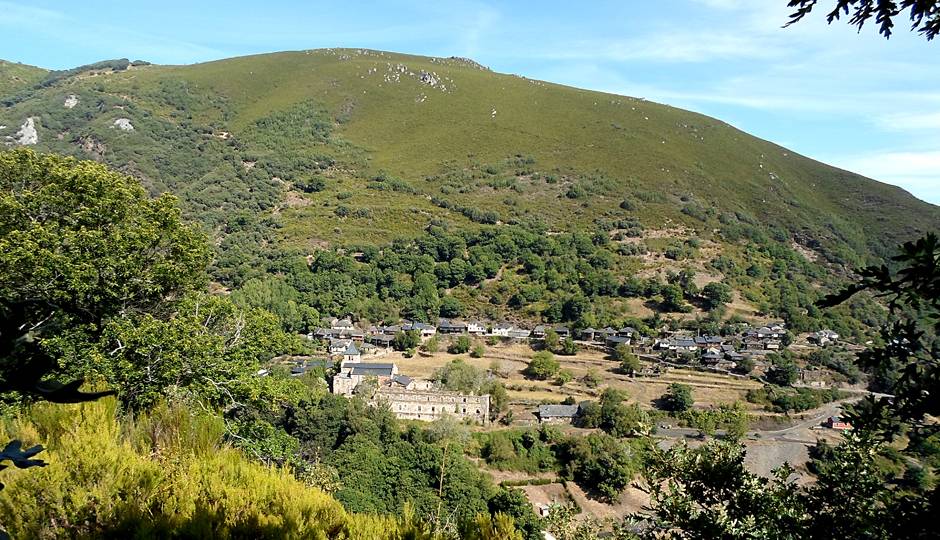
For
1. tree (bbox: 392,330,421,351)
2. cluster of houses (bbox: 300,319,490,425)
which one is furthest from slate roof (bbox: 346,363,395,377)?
tree (bbox: 392,330,421,351)

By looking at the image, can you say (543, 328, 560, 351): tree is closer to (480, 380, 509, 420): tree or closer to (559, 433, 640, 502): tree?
(480, 380, 509, 420): tree

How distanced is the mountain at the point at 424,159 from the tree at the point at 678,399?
27.7m

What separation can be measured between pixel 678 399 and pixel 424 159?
69105 mm

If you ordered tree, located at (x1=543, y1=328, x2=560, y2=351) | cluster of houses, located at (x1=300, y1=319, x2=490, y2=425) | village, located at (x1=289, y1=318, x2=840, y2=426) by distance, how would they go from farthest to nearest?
tree, located at (x1=543, y1=328, x2=560, y2=351)
village, located at (x1=289, y1=318, x2=840, y2=426)
cluster of houses, located at (x1=300, y1=319, x2=490, y2=425)

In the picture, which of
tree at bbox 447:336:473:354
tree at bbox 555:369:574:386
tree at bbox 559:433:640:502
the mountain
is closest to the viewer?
tree at bbox 559:433:640:502

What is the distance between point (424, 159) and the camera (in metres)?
93.4

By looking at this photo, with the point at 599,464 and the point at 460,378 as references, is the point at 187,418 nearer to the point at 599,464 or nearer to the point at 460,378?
the point at 599,464

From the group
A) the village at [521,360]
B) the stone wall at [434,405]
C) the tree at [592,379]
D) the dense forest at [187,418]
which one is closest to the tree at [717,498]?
the dense forest at [187,418]

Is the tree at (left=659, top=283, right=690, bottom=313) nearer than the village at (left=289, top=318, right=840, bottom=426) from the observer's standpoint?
No

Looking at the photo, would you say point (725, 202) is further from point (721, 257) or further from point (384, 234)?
point (384, 234)

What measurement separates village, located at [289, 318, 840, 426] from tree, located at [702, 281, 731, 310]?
4030 mm

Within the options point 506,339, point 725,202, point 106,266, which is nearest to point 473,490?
point 106,266

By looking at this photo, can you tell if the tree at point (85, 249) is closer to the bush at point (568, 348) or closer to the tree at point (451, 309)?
the bush at point (568, 348)

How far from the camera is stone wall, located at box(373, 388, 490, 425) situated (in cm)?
3216
